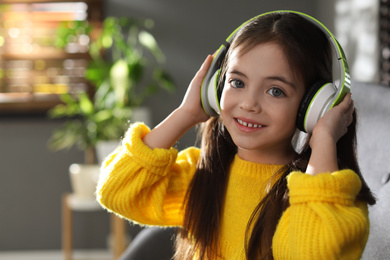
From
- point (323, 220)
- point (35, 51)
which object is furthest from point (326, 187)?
point (35, 51)

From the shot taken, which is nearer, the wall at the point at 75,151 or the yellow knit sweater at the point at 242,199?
the yellow knit sweater at the point at 242,199

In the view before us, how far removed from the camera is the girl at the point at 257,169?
0.88 metres

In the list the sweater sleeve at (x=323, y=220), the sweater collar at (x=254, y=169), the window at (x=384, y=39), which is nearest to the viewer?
the sweater sleeve at (x=323, y=220)

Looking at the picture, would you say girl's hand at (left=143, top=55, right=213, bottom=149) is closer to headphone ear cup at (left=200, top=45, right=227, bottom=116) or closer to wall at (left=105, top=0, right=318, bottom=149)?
headphone ear cup at (left=200, top=45, right=227, bottom=116)

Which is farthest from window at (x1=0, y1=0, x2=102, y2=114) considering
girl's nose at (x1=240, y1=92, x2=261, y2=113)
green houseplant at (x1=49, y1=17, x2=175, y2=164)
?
girl's nose at (x1=240, y1=92, x2=261, y2=113)

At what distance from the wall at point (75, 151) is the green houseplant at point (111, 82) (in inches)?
3.4

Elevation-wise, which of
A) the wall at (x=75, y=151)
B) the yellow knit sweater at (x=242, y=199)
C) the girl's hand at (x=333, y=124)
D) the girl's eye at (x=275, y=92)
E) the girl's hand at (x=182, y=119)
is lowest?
the wall at (x=75, y=151)

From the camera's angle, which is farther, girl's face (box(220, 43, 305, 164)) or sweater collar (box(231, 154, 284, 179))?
sweater collar (box(231, 154, 284, 179))

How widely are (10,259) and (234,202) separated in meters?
2.77

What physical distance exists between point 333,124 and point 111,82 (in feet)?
7.37

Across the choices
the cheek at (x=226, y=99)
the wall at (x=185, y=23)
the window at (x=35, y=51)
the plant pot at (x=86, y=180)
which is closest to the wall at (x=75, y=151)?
the wall at (x=185, y=23)

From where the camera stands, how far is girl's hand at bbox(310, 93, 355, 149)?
3.08 ft

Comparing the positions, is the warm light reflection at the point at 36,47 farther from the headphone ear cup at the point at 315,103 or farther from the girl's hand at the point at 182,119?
the headphone ear cup at the point at 315,103

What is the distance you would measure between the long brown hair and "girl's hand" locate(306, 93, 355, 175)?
8 cm
